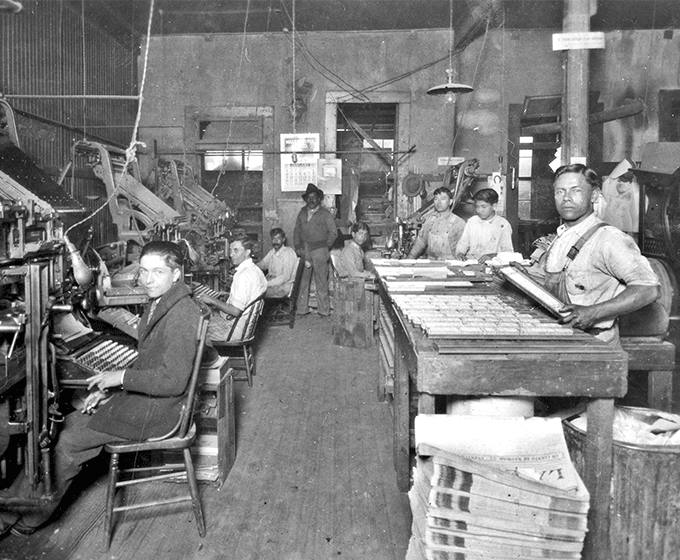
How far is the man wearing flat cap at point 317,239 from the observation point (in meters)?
8.50

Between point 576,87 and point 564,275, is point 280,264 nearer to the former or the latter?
point 576,87

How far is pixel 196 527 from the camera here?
280 centimetres

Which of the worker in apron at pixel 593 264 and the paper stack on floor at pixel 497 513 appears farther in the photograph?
the worker in apron at pixel 593 264

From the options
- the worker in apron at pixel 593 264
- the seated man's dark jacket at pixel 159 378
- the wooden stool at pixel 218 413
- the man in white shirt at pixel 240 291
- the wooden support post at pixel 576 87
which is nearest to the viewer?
the worker in apron at pixel 593 264

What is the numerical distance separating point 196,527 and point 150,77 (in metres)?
8.11

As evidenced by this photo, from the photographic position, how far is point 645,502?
6.50 feet

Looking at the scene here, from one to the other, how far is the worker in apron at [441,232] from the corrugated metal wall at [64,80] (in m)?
3.89

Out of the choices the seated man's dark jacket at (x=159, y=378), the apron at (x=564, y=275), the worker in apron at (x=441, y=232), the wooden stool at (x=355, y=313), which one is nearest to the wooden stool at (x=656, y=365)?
the apron at (x=564, y=275)

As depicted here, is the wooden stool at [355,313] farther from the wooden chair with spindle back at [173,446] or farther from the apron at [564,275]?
the wooden chair with spindle back at [173,446]

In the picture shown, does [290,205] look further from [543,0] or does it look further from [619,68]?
[619,68]

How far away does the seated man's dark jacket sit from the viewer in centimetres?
255

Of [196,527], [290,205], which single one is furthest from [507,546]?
[290,205]

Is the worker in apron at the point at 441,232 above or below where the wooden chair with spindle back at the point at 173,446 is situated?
above

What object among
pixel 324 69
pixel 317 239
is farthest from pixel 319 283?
pixel 324 69
